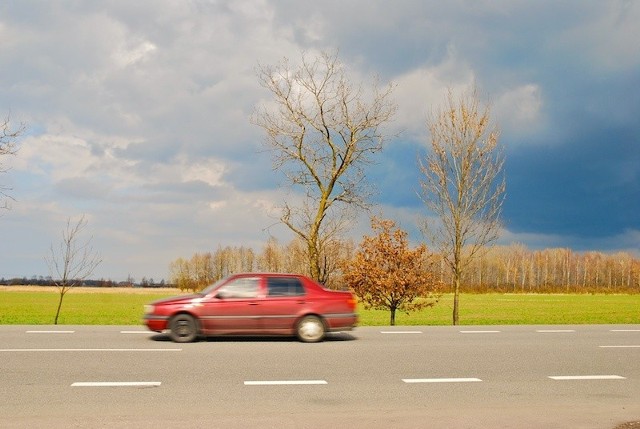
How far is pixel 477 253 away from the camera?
2622cm

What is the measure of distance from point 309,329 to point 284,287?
1.11 m

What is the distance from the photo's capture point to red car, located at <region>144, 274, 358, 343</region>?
14.0m

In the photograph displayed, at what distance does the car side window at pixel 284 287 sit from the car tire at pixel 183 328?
182 cm

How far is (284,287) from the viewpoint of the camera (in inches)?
565

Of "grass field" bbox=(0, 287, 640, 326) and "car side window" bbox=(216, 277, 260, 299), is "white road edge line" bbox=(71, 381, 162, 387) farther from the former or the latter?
"grass field" bbox=(0, 287, 640, 326)

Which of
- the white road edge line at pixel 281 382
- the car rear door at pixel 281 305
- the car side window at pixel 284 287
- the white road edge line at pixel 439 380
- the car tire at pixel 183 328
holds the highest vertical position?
the car side window at pixel 284 287

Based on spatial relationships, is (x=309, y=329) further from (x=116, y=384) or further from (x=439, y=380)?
(x=116, y=384)

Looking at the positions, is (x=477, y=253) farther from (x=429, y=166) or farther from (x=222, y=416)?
(x=222, y=416)

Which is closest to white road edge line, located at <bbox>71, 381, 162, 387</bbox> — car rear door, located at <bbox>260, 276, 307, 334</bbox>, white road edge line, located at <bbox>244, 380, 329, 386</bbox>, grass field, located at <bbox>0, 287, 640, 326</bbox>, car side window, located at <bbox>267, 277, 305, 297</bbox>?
white road edge line, located at <bbox>244, 380, 329, 386</bbox>

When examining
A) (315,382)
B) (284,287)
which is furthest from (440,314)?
(315,382)

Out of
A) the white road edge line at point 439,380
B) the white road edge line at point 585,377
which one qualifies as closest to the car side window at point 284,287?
the white road edge line at point 439,380

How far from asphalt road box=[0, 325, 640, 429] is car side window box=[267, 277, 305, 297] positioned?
115cm

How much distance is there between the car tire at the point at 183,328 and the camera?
1392 centimetres

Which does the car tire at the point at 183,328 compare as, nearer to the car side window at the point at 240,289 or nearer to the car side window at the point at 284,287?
the car side window at the point at 240,289
